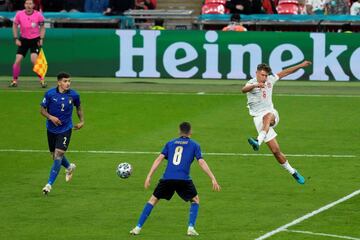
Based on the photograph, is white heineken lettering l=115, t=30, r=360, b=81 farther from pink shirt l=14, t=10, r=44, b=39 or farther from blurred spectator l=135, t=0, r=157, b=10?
blurred spectator l=135, t=0, r=157, b=10

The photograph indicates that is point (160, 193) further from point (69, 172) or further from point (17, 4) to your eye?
point (17, 4)

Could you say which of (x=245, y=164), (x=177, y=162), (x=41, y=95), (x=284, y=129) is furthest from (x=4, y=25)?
(x=177, y=162)

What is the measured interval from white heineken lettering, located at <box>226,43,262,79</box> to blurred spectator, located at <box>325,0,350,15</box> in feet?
16.2

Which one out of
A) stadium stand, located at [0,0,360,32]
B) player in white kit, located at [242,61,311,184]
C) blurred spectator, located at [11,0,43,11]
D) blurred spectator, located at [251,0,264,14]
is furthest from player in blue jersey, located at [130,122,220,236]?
blurred spectator, located at [11,0,43,11]

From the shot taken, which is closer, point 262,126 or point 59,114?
point 59,114

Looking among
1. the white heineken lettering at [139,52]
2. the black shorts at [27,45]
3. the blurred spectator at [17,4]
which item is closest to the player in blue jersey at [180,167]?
the black shorts at [27,45]

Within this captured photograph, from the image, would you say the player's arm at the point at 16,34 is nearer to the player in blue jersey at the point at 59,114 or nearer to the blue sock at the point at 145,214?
the player in blue jersey at the point at 59,114

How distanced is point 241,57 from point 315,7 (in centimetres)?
543

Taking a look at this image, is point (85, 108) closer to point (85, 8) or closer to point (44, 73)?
point (44, 73)

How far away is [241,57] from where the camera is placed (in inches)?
1435

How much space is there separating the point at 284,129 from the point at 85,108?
233 inches

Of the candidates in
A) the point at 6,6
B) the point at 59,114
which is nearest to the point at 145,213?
the point at 59,114

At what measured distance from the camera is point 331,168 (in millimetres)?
23094

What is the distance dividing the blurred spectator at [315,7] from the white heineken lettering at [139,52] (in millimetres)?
6555
